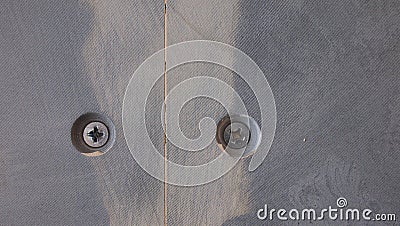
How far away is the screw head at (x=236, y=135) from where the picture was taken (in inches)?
30.4

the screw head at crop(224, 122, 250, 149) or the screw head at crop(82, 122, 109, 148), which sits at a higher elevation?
the screw head at crop(224, 122, 250, 149)

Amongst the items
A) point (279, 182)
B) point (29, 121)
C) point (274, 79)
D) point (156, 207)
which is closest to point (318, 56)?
point (274, 79)

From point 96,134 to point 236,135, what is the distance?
0.75 feet

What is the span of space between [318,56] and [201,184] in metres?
0.27

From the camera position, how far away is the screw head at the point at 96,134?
77cm

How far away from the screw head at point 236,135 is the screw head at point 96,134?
20 centimetres

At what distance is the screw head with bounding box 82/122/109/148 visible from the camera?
30.1 inches

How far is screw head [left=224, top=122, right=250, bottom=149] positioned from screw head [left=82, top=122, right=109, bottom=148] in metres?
0.20

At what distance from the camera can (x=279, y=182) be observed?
2.44 ft

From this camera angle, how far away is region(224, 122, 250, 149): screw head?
77cm

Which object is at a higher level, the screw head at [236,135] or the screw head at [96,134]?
the screw head at [236,135]

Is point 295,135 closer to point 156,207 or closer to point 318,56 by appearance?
point 318,56

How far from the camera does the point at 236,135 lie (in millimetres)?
776

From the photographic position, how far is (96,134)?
769 mm
